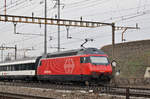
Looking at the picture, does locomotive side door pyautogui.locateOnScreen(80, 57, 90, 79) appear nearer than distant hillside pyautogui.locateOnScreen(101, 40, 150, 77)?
Yes

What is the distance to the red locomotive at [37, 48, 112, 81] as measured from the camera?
2536cm

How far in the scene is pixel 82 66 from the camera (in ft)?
85.0

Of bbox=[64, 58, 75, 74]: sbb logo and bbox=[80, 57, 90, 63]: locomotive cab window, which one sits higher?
bbox=[80, 57, 90, 63]: locomotive cab window

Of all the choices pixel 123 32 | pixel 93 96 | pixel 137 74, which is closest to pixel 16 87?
pixel 93 96

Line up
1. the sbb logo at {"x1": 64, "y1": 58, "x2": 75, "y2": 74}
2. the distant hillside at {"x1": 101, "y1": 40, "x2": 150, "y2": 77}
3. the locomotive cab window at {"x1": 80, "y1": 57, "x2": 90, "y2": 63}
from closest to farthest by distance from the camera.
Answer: the locomotive cab window at {"x1": 80, "y1": 57, "x2": 90, "y2": 63} → the sbb logo at {"x1": 64, "y1": 58, "x2": 75, "y2": 74} → the distant hillside at {"x1": 101, "y1": 40, "x2": 150, "y2": 77}

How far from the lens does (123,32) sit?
121 ft

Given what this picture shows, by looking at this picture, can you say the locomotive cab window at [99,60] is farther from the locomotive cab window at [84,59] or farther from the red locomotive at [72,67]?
the locomotive cab window at [84,59]

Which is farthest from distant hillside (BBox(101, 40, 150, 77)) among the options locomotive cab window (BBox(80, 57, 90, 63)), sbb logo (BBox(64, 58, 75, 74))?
locomotive cab window (BBox(80, 57, 90, 63))

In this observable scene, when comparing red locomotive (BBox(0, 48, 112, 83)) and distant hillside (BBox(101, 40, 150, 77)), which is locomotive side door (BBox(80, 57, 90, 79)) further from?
distant hillside (BBox(101, 40, 150, 77))

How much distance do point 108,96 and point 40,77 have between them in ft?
56.3

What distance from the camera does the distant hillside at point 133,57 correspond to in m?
51.3

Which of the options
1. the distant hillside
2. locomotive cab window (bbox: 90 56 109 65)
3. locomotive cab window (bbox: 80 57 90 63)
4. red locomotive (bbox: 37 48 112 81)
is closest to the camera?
red locomotive (bbox: 37 48 112 81)

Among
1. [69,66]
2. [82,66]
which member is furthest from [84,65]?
[69,66]

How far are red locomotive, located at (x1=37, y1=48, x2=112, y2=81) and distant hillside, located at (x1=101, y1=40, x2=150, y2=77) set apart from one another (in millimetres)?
23004
